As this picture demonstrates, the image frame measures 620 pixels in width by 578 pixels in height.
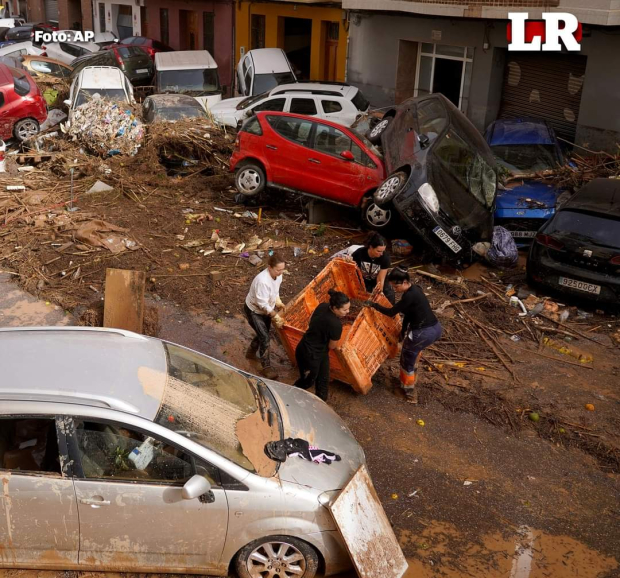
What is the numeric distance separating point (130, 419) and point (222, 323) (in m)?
4.47

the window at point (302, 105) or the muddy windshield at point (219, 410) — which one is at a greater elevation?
the window at point (302, 105)

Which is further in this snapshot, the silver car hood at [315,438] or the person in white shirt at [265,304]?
the person in white shirt at [265,304]

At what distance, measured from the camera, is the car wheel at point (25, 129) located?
16781mm

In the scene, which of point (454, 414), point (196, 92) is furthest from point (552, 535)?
point (196, 92)

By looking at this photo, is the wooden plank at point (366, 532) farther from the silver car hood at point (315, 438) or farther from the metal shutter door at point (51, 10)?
the metal shutter door at point (51, 10)

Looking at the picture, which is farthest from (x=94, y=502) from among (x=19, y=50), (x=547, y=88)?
(x=19, y=50)

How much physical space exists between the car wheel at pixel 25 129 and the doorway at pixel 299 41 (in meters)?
11.1

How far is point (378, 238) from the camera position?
26.9ft

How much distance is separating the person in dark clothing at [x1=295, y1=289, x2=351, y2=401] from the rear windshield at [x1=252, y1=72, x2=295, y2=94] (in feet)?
46.3

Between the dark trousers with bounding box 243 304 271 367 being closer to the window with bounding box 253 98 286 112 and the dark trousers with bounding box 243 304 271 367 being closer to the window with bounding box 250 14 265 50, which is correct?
the window with bounding box 253 98 286 112

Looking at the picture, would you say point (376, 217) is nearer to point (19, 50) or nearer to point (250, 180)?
point (250, 180)

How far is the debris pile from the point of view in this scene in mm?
15234

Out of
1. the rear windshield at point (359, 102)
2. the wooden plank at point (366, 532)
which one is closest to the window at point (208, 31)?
the rear windshield at point (359, 102)

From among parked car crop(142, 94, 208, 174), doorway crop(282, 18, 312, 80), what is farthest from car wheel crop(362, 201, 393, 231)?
doorway crop(282, 18, 312, 80)
